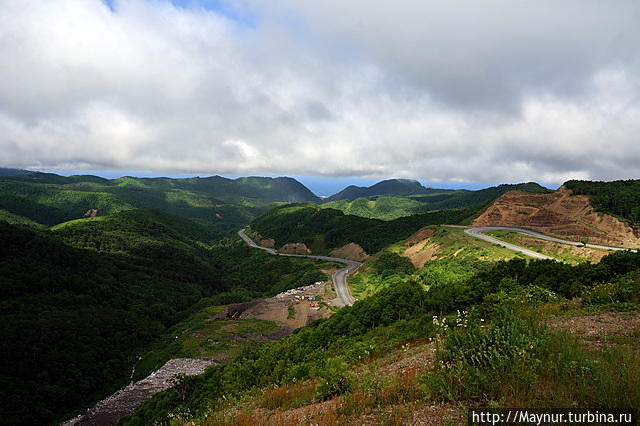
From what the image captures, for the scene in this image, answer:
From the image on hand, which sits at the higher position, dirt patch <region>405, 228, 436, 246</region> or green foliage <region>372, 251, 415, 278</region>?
dirt patch <region>405, 228, 436, 246</region>

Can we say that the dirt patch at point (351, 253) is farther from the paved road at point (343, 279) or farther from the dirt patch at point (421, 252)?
the dirt patch at point (421, 252)

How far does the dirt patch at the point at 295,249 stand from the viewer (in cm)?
15912

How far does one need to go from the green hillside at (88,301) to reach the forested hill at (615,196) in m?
80.2

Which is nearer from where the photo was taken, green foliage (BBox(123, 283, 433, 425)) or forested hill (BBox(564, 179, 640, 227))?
green foliage (BBox(123, 283, 433, 425))

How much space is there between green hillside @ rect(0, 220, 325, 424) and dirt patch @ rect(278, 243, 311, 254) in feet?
48.9

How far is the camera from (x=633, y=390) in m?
5.02

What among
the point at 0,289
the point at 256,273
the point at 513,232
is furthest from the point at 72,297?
the point at 513,232

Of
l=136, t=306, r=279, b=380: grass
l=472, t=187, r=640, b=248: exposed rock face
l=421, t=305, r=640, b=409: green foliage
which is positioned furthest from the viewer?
l=136, t=306, r=279, b=380: grass

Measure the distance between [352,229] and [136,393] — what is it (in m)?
119

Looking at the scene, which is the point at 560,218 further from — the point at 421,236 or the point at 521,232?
the point at 421,236

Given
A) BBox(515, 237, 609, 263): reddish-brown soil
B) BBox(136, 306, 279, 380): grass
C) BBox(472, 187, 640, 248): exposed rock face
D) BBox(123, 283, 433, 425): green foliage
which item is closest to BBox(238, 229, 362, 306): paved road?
BBox(136, 306, 279, 380): grass

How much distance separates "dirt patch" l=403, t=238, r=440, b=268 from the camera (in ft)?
236

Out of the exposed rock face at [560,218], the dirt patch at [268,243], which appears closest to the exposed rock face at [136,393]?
the exposed rock face at [560,218]

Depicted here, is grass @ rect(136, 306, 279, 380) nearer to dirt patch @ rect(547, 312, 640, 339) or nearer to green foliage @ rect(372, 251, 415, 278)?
green foliage @ rect(372, 251, 415, 278)
